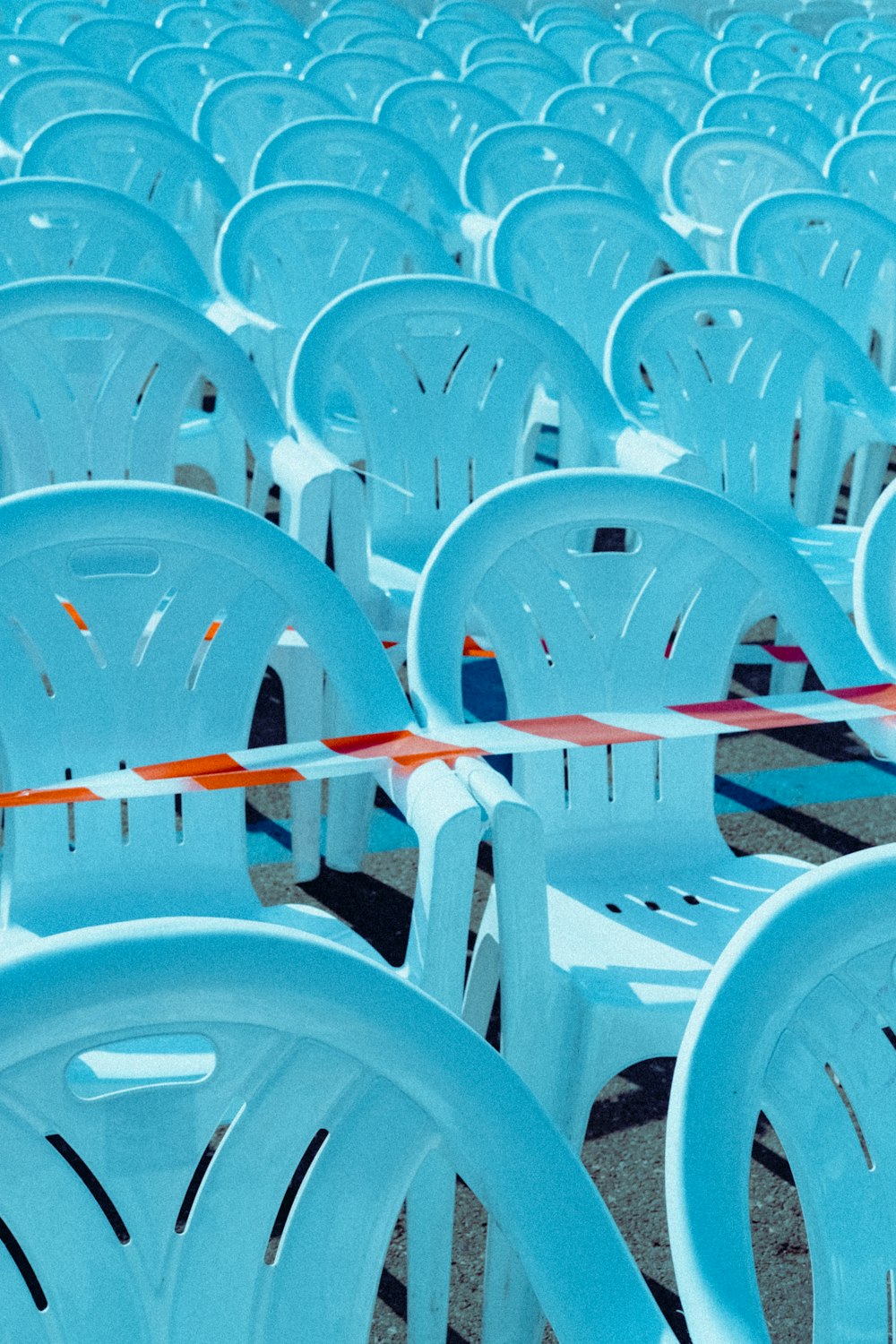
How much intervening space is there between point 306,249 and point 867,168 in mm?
3035

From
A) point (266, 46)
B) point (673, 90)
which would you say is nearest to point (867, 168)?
point (673, 90)

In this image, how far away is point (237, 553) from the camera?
205 centimetres

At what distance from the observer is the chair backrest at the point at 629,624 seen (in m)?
2.26

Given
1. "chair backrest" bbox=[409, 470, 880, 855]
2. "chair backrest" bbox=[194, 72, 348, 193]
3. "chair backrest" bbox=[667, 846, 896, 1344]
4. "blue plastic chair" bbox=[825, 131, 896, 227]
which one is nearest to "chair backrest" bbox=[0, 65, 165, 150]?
"chair backrest" bbox=[194, 72, 348, 193]

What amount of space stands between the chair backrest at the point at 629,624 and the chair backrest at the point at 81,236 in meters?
2.00

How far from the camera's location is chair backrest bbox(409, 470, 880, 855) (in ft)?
7.42

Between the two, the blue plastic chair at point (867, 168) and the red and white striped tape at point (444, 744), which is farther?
the blue plastic chair at point (867, 168)

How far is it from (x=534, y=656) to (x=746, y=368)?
63.5 inches

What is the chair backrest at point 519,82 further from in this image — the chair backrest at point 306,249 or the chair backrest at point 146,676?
the chair backrest at point 146,676

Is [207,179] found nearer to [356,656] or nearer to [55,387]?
[55,387]

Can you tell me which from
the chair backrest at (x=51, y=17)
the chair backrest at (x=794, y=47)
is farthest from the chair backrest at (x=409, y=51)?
the chair backrest at (x=794, y=47)

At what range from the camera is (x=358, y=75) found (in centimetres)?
725

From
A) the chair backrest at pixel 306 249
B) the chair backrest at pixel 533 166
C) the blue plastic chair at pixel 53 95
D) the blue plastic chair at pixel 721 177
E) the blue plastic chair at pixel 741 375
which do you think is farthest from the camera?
the blue plastic chair at pixel 721 177

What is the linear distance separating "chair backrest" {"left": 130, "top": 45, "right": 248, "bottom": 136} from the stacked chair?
65.3 inches
